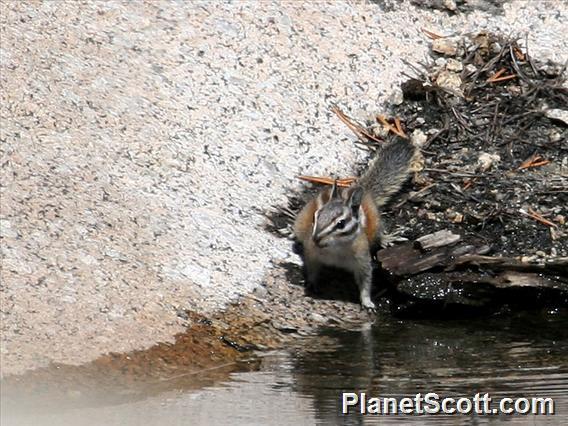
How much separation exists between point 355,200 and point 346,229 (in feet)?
0.68

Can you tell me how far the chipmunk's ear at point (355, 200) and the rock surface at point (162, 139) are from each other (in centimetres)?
52

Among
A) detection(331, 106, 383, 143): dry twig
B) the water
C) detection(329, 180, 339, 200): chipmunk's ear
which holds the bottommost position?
the water

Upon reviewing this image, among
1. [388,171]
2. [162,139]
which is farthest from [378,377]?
[162,139]

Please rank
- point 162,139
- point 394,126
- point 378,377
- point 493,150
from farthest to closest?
point 394,126 → point 493,150 → point 162,139 → point 378,377

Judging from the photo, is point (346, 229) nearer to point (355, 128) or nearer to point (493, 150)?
point (355, 128)

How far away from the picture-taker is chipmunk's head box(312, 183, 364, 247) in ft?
28.6

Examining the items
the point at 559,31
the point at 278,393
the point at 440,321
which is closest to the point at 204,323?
the point at 278,393

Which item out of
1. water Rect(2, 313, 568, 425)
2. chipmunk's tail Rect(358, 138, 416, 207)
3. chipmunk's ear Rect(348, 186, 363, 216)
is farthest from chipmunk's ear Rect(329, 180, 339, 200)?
water Rect(2, 313, 568, 425)

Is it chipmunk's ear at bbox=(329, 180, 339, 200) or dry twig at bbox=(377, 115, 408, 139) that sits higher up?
dry twig at bbox=(377, 115, 408, 139)

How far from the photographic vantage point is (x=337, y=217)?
28.9 ft

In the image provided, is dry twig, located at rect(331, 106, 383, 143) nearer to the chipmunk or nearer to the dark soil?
the dark soil

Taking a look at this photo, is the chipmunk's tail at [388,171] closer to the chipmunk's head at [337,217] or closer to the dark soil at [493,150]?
the dark soil at [493,150]

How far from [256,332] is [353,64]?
3.07m

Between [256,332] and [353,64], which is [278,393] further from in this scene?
[353,64]
